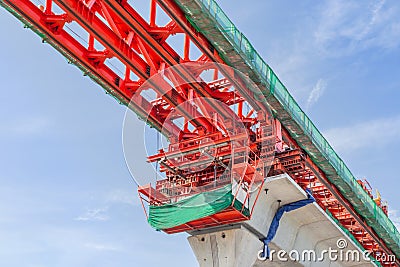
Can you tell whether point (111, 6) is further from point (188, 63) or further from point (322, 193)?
point (322, 193)

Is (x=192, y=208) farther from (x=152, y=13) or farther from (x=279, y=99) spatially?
(x=152, y=13)

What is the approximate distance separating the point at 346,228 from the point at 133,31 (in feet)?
56.0

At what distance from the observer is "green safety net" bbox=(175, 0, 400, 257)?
1961cm

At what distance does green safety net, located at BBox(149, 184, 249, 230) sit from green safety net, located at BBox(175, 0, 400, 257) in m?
3.99

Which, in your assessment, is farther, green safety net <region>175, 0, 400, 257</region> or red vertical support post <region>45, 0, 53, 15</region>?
green safety net <region>175, 0, 400, 257</region>

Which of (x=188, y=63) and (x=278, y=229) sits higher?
(x=188, y=63)


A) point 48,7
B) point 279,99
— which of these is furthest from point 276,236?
point 48,7

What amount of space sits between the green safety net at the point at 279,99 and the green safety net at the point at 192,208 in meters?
3.99

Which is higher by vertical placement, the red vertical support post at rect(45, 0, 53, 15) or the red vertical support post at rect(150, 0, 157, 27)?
the red vertical support post at rect(150, 0, 157, 27)

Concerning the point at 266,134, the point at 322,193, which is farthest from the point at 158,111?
the point at 322,193

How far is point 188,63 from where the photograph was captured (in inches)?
865

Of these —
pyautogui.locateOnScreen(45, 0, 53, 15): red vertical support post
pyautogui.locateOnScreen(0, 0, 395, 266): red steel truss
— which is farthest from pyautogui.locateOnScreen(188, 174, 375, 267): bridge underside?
pyautogui.locateOnScreen(45, 0, 53, 15): red vertical support post

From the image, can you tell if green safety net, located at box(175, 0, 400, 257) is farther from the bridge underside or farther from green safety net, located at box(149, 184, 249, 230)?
green safety net, located at box(149, 184, 249, 230)

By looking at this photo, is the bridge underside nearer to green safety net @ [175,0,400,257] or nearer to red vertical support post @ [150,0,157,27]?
green safety net @ [175,0,400,257]
